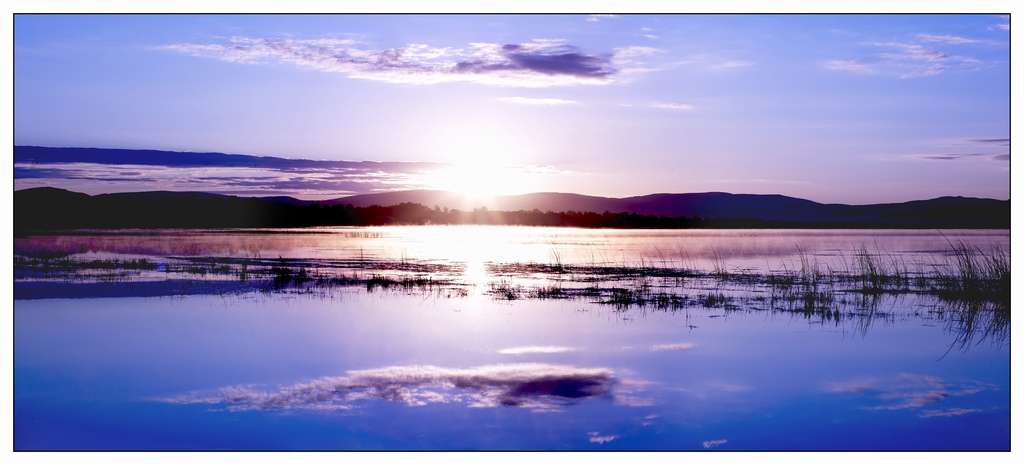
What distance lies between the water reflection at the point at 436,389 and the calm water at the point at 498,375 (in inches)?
1.1

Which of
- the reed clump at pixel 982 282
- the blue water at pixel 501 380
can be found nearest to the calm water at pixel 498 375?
the blue water at pixel 501 380

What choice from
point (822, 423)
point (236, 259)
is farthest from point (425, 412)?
point (236, 259)

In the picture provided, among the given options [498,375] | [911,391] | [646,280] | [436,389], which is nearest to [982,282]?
[646,280]

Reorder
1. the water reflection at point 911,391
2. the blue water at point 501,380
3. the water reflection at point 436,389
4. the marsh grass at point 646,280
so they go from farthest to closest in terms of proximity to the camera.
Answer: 1. the marsh grass at point 646,280
2. the water reflection at point 911,391
3. the water reflection at point 436,389
4. the blue water at point 501,380

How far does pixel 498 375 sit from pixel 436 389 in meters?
0.65

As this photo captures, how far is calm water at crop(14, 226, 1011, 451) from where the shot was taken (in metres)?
5.85

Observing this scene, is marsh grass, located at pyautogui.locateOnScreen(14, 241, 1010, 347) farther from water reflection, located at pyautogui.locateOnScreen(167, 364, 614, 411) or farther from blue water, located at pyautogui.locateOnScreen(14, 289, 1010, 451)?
water reflection, located at pyautogui.locateOnScreen(167, 364, 614, 411)

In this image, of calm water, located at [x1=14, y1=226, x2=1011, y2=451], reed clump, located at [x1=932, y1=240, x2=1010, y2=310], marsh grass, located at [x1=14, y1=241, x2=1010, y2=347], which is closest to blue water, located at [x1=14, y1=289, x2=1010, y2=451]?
calm water, located at [x1=14, y1=226, x2=1011, y2=451]

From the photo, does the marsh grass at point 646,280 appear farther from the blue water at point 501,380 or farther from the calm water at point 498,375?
the blue water at point 501,380

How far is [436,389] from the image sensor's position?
6.63 m

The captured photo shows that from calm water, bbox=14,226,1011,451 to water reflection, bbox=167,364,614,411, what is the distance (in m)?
0.03

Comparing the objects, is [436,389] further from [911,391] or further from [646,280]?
[646,280]

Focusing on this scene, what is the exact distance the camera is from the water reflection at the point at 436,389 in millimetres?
6324

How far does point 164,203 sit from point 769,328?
128 feet
